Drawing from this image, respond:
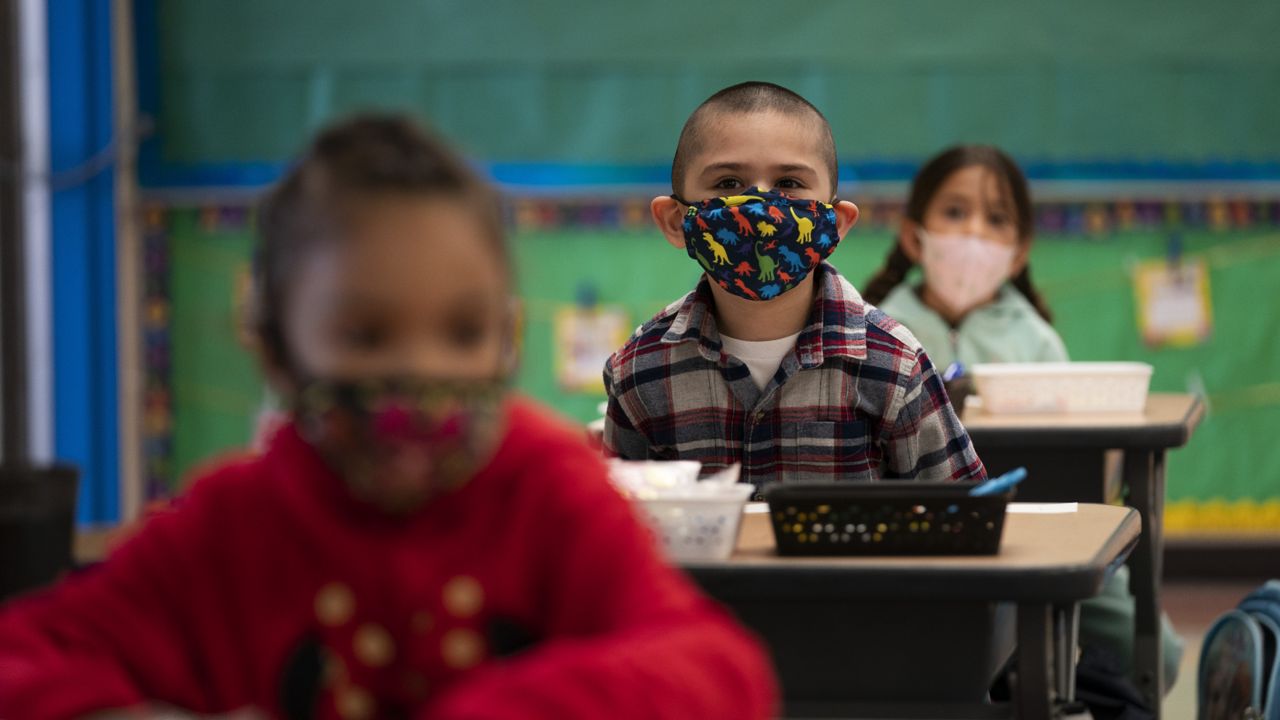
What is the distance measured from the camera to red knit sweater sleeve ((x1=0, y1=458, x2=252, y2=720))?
1235 mm

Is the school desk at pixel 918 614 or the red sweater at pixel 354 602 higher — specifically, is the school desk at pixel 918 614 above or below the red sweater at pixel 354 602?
below

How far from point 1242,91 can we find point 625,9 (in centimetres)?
219

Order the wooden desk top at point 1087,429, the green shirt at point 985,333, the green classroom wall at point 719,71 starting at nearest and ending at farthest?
the wooden desk top at point 1087,429, the green shirt at point 985,333, the green classroom wall at point 719,71

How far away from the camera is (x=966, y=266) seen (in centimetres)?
463

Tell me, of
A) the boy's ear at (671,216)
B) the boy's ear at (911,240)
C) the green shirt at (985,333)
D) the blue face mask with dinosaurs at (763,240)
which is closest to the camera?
the blue face mask with dinosaurs at (763,240)

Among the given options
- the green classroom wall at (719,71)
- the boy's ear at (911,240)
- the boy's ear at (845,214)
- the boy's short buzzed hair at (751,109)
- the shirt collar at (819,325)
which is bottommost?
the shirt collar at (819,325)

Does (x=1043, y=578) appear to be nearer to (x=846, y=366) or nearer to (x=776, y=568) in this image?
(x=776, y=568)

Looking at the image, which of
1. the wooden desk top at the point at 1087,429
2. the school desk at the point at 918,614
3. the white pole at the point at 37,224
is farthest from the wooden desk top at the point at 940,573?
the white pole at the point at 37,224

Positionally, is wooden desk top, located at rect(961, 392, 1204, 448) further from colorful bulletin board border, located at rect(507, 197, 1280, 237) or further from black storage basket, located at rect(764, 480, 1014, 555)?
colorful bulletin board border, located at rect(507, 197, 1280, 237)

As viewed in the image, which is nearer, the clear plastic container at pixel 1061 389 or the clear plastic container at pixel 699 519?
the clear plastic container at pixel 699 519

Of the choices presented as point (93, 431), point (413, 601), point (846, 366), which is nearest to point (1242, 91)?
point (846, 366)

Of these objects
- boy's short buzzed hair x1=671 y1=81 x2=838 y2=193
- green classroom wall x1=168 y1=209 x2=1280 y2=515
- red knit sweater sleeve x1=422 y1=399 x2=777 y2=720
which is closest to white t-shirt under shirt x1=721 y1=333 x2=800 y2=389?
boy's short buzzed hair x1=671 y1=81 x2=838 y2=193

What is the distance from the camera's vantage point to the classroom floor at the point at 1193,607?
489 centimetres

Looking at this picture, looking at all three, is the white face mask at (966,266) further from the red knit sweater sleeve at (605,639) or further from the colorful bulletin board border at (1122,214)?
the red knit sweater sleeve at (605,639)
